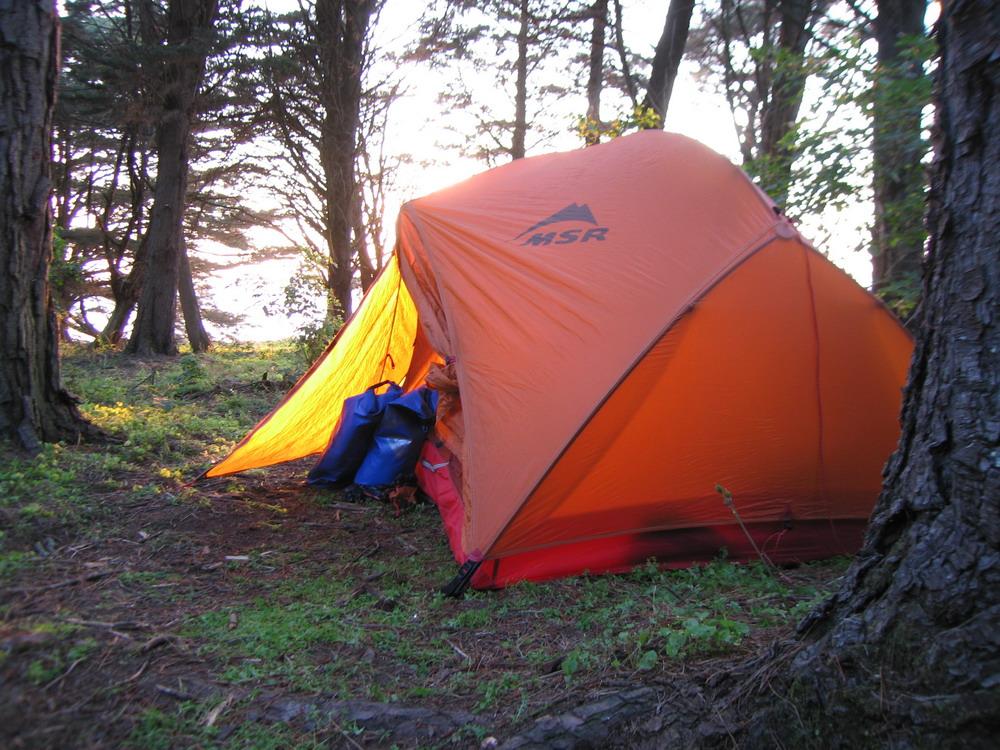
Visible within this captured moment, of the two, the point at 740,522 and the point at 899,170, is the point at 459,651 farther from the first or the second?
the point at 899,170

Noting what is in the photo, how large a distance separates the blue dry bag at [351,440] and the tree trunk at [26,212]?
1719mm

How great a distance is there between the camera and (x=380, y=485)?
4699 mm

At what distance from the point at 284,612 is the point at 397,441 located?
184cm

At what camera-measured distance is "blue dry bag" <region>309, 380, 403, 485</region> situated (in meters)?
4.75

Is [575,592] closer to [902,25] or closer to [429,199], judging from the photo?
[429,199]

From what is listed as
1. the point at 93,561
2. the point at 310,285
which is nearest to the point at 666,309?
the point at 93,561

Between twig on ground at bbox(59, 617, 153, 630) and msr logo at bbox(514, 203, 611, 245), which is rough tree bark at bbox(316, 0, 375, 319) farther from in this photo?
twig on ground at bbox(59, 617, 153, 630)

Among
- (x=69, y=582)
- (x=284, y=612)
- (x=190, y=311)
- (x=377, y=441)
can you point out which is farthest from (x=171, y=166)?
(x=284, y=612)

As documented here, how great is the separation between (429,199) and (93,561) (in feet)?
9.06

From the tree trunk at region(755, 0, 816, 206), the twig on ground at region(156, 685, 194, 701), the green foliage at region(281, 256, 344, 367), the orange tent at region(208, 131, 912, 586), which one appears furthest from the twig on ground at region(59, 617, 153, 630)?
the green foliage at region(281, 256, 344, 367)

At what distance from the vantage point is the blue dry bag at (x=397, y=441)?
4.69 meters

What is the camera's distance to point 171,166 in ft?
31.8

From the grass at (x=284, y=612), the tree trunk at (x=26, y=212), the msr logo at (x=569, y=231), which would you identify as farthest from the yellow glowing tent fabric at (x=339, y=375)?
the msr logo at (x=569, y=231)

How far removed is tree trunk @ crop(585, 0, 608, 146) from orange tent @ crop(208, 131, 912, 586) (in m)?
5.09
